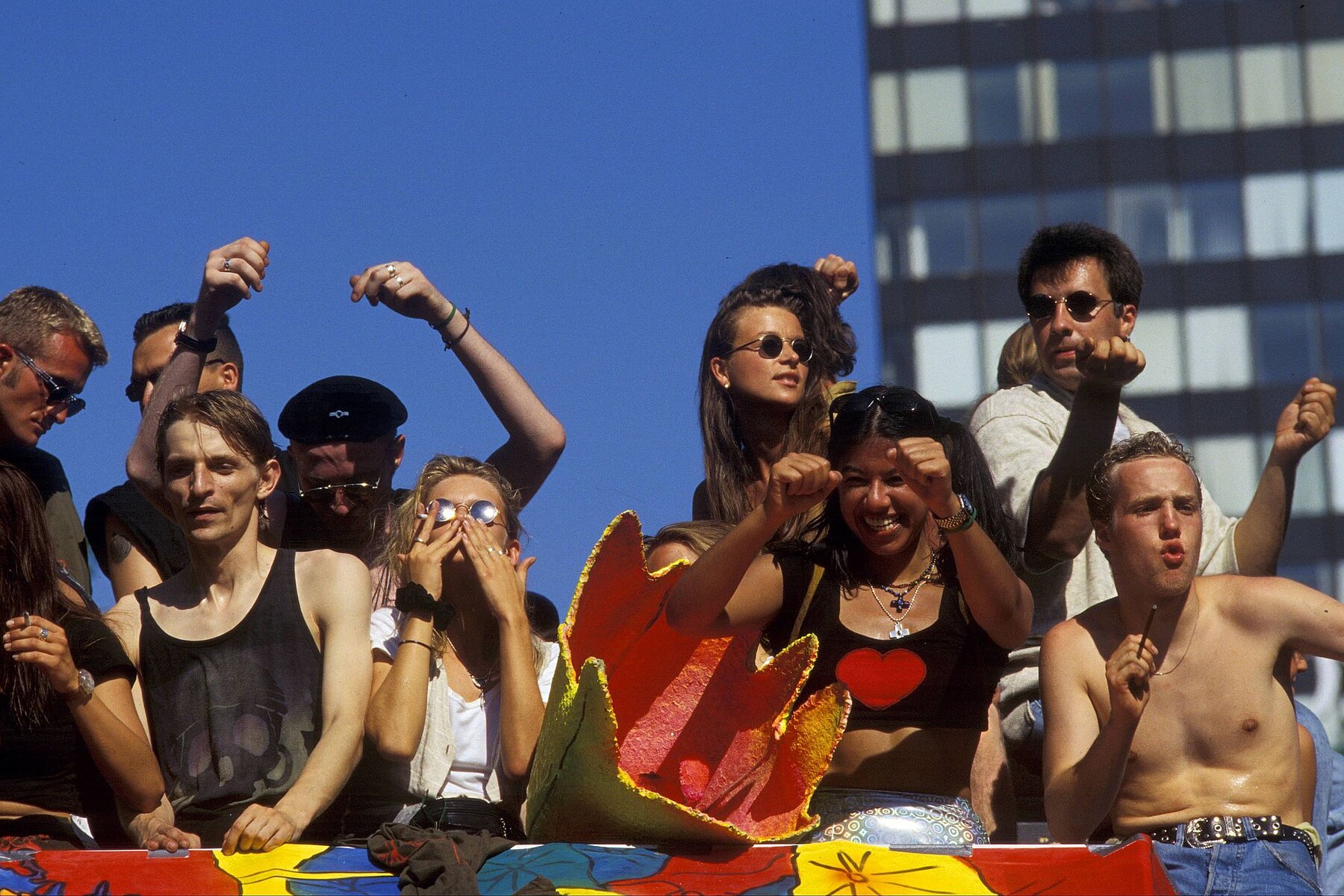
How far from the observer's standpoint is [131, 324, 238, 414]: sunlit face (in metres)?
5.66

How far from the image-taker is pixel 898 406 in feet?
14.7

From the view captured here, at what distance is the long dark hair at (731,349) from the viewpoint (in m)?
5.37

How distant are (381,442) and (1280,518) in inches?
97.9

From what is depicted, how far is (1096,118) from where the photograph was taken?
42531 mm

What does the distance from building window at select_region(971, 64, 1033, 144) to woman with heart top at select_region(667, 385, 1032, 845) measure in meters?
40.1

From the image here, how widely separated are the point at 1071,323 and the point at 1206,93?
39441 millimetres

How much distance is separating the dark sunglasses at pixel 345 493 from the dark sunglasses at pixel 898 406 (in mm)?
1525

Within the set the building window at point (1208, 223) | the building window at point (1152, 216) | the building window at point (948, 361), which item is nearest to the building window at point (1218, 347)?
the building window at point (1208, 223)

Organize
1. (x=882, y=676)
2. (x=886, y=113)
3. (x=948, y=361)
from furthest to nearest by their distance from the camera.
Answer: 1. (x=886, y=113)
2. (x=948, y=361)
3. (x=882, y=676)

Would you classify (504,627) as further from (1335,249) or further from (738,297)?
(1335,249)

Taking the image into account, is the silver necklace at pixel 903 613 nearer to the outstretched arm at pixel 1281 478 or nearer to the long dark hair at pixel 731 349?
the long dark hair at pixel 731 349

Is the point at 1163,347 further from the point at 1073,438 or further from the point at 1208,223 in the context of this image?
the point at 1073,438

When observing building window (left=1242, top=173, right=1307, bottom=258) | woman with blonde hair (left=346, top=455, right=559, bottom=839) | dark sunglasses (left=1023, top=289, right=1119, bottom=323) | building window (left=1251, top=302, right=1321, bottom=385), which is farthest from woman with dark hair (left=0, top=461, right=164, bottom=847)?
building window (left=1242, top=173, right=1307, bottom=258)

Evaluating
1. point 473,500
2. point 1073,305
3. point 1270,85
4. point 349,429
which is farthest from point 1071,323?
point 1270,85
